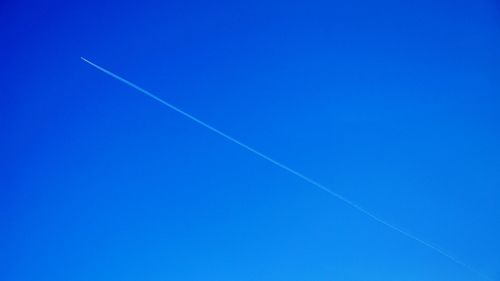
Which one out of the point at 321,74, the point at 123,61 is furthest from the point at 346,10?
the point at 123,61

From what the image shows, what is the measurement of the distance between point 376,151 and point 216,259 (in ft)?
2.83

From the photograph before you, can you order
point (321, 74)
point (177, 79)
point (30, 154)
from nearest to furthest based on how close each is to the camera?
point (30, 154) → point (177, 79) → point (321, 74)

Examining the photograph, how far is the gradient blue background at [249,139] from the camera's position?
138cm

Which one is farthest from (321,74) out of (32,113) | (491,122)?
(32,113)

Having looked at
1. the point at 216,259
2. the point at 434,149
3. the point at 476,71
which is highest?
the point at 476,71

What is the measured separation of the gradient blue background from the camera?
4.54 ft

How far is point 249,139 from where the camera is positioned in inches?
59.1

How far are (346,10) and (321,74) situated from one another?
0.34 metres

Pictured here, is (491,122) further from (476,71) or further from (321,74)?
(321,74)

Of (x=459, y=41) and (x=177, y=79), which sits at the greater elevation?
(x=459, y=41)

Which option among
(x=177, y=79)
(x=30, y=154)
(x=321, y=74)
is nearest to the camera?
(x=30, y=154)

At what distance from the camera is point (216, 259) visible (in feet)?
4.70

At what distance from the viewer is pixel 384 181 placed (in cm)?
157

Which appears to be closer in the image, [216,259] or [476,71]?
[216,259]
